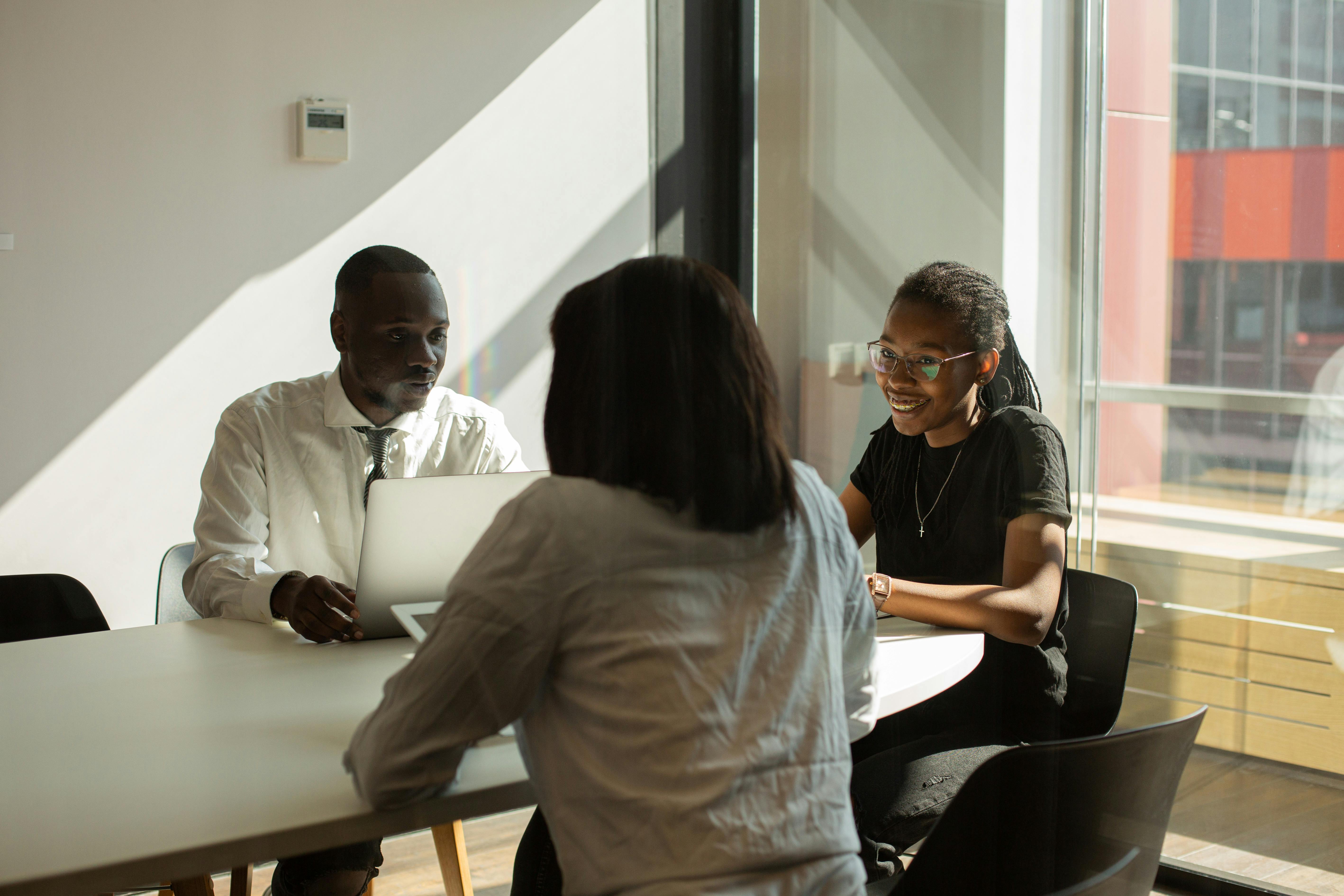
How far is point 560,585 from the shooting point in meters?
0.80

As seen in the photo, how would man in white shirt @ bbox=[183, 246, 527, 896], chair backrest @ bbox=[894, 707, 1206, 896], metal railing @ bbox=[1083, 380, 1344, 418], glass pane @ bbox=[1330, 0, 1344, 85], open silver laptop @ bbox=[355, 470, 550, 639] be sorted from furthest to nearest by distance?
1. metal railing @ bbox=[1083, 380, 1344, 418]
2. glass pane @ bbox=[1330, 0, 1344, 85]
3. man in white shirt @ bbox=[183, 246, 527, 896]
4. open silver laptop @ bbox=[355, 470, 550, 639]
5. chair backrest @ bbox=[894, 707, 1206, 896]

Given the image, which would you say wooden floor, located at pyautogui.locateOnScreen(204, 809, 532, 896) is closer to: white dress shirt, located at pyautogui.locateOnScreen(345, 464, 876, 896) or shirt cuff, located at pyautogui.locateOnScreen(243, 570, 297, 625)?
shirt cuff, located at pyautogui.locateOnScreen(243, 570, 297, 625)

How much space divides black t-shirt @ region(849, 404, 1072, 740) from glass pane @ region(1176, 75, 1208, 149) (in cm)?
83

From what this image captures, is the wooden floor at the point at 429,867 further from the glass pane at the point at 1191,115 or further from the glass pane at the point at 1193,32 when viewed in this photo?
the glass pane at the point at 1193,32

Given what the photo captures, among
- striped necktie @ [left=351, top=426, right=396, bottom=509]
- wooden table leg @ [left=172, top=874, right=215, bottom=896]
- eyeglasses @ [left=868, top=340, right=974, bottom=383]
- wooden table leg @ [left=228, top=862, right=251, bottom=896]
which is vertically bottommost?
wooden table leg @ [left=228, top=862, right=251, bottom=896]

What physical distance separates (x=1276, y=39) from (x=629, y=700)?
5.89ft

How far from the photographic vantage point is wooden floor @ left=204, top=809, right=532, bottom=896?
5.50ft

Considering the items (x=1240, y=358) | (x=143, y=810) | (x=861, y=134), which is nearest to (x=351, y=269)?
(x=861, y=134)

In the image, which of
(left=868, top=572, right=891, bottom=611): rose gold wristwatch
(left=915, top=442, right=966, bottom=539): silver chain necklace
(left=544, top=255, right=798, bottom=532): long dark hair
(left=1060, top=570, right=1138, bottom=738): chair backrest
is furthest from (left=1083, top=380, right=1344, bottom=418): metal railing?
(left=544, top=255, right=798, bottom=532): long dark hair

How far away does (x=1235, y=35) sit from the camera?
198 centimetres

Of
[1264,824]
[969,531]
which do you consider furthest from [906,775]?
[1264,824]

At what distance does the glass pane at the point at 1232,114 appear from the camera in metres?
1.98

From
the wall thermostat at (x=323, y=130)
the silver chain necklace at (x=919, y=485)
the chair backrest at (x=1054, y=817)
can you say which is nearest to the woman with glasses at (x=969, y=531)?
the silver chain necklace at (x=919, y=485)

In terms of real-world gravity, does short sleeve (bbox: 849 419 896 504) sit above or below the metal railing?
below
